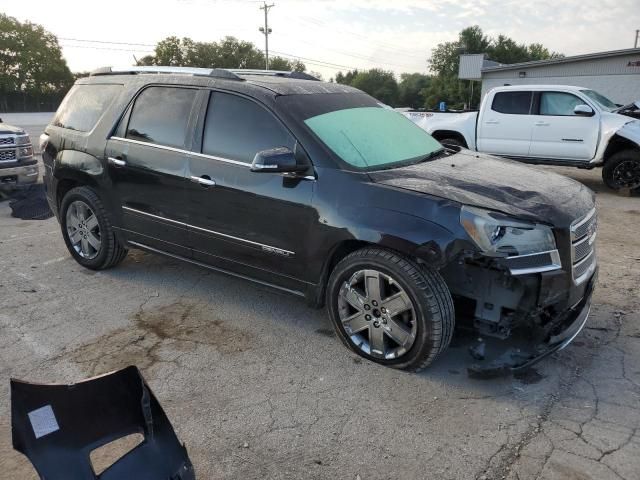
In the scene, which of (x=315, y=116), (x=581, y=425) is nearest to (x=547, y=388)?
(x=581, y=425)

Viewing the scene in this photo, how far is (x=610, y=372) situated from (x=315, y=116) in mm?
2622

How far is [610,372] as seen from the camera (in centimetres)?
342

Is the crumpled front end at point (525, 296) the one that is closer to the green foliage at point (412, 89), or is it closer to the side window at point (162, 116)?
the side window at point (162, 116)

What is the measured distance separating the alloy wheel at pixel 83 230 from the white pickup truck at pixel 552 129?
6871mm

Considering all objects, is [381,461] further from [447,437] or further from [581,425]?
[581,425]

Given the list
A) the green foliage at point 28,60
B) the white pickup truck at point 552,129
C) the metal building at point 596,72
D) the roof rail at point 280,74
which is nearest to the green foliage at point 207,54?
the green foliage at point 28,60

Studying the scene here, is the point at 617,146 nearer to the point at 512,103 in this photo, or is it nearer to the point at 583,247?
the point at 512,103

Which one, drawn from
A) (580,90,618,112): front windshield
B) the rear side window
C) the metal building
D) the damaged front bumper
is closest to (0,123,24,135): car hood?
the rear side window

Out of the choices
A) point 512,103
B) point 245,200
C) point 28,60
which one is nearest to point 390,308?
point 245,200

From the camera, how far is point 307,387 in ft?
10.8

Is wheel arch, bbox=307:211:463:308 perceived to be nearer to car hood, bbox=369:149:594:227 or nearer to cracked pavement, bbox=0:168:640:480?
car hood, bbox=369:149:594:227

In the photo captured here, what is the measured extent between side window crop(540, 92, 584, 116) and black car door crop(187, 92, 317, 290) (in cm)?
811

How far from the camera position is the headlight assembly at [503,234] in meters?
3.00

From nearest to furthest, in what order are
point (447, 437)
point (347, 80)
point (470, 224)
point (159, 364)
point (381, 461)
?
point (381, 461) < point (447, 437) < point (470, 224) < point (159, 364) < point (347, 80)
